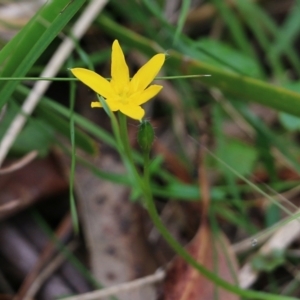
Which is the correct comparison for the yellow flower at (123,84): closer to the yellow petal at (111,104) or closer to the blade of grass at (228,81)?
the yellow petal at (111,104)

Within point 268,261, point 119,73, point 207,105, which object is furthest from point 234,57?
point 119,73

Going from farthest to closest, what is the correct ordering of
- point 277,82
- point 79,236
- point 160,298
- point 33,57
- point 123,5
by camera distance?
point 277,82, point 123,5, point 79,236, point 160,298, point 33,57

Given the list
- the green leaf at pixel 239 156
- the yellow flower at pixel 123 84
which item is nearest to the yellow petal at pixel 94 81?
the yellow flower at pixel 123 84

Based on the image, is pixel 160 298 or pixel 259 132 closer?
pixel 160 298

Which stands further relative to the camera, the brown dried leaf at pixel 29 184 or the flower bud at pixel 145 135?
the brown dried leaf at pixel 29 184

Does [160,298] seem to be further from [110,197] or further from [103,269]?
[110,197]

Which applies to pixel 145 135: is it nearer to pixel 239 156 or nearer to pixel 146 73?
pixel 146 73

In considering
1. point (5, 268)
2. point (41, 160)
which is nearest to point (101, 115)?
point (41, 160)

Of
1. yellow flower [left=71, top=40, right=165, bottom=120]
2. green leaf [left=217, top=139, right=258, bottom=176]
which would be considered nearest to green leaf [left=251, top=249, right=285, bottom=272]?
green leaf [left=217, top=139, right=258, bottom=176]

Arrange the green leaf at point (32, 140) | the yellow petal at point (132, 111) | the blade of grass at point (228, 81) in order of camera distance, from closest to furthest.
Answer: the yellow petal at point (132, 111)
the blade of grass at point (228, 81)
the green leaf at point (32, 140)
